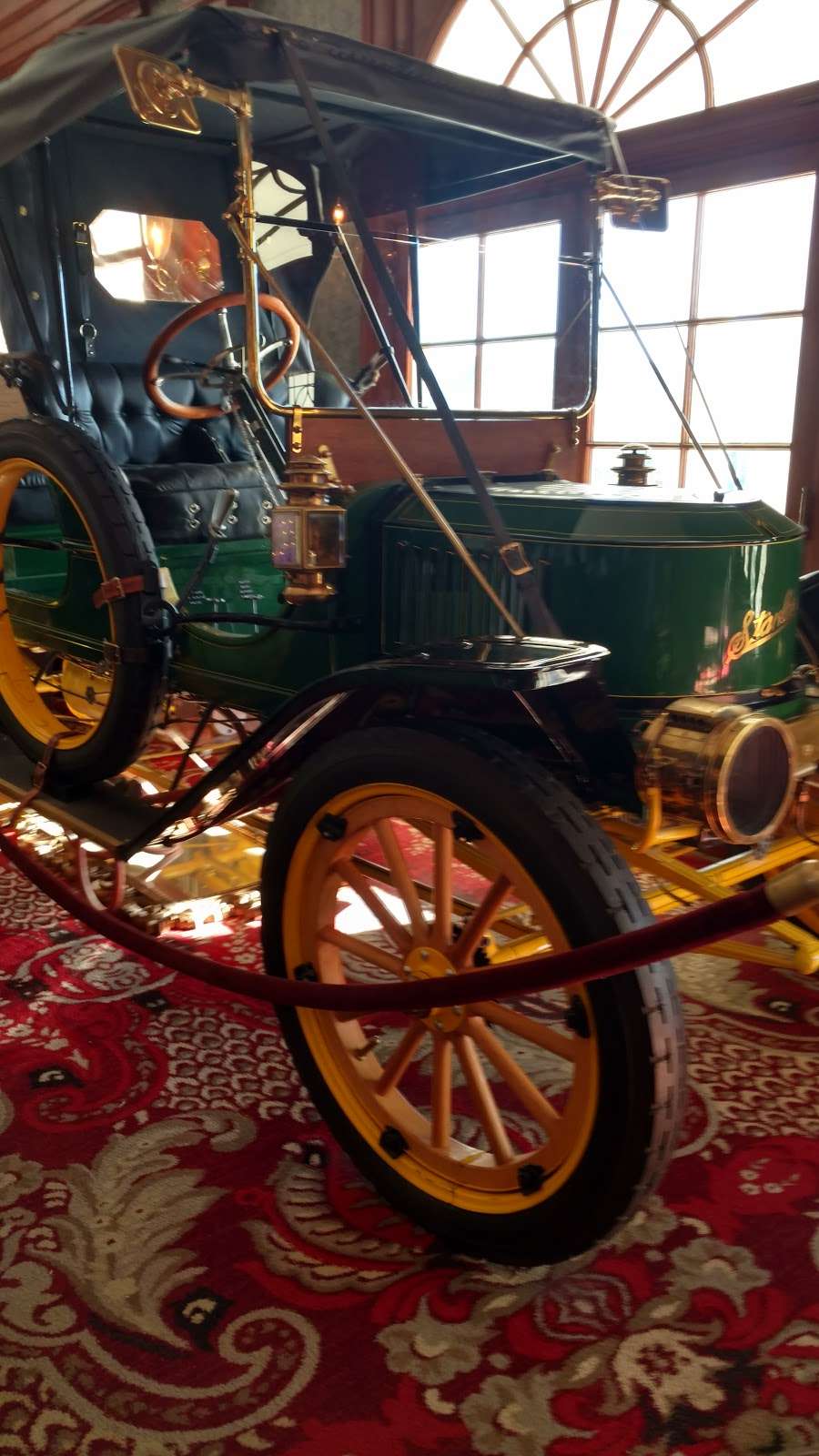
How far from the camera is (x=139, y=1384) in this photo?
1.41m

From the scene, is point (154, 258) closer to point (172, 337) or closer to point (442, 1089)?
point (172, 337)

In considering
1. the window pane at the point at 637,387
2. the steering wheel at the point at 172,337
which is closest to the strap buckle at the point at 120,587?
the steering wheel at the point at 172,337

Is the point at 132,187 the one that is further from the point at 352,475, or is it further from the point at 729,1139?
the point at 729,1139

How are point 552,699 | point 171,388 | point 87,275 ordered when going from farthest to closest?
point 171,388 → point 87,275 → point 552,699

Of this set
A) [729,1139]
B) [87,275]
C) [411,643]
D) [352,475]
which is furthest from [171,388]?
[729,1139]

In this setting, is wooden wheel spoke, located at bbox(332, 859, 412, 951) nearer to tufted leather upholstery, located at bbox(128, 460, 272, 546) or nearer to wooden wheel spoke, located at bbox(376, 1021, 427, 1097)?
wooden wheel spoke, located at bbox(376, 1021, 427, 1097)

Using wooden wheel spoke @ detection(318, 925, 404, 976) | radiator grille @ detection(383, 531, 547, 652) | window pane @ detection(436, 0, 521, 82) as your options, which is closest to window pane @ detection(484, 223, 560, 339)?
radiator grille @ detection(383, 531, 547, 652)

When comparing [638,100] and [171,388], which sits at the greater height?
[638,100]

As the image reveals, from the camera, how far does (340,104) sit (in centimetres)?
226

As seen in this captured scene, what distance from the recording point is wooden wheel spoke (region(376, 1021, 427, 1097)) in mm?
1650

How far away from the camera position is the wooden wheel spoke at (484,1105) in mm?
1566

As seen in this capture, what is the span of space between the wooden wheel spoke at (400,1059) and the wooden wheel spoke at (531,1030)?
0.12 m

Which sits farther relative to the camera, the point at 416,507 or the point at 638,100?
the point at 638,100

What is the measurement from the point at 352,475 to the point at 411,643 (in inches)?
13.6
